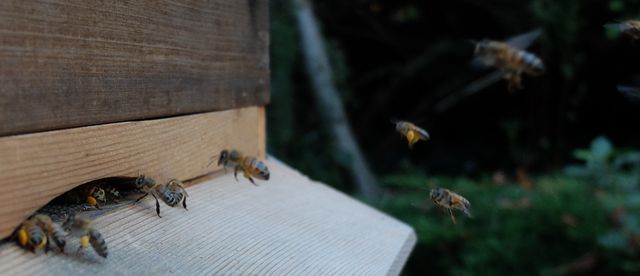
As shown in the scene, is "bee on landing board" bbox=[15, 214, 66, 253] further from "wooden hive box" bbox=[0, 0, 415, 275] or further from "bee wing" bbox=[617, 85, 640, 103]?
"bee wing" bbox=[617, 85, 640, 103]

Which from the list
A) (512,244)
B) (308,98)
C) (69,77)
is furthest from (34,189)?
(308,98)

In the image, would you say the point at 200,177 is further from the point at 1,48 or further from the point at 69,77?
the point at 1,48

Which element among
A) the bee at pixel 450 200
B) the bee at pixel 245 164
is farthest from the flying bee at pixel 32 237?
the bee at pixel 450 200

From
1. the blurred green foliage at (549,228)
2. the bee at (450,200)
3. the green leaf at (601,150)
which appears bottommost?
the blurred green foliage at (549,228)

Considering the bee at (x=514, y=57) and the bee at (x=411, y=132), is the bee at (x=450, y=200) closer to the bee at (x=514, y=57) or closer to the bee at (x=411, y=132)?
the bee at (x=411, y=132)

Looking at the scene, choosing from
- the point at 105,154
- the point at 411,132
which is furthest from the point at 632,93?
the point at 105,154

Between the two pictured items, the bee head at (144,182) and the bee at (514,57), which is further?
the bee at (514,57)
